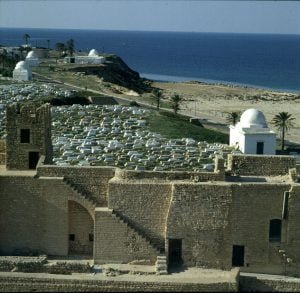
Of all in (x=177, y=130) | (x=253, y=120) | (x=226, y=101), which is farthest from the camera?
(x=226, y=101)

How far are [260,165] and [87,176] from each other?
20.2 feet

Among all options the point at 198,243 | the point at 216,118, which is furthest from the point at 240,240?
the point at 216,118

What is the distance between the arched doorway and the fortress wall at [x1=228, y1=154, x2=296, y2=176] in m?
5.43

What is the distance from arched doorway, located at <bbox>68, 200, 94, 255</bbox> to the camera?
74.4ft

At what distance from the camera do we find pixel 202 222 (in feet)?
69.9

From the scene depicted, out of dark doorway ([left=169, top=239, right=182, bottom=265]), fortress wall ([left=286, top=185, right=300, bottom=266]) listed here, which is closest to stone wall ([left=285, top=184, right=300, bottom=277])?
fortress wall ([left=286, top=185, right=300, bottom=266])

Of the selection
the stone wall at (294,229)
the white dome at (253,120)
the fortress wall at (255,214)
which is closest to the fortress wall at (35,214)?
the fortress wall at (255,214)

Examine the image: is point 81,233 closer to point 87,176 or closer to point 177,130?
point 87,176

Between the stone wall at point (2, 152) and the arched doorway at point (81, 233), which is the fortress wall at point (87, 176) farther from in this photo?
the stone wall at point (2, 152)

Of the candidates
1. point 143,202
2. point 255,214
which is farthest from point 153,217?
point 255,214

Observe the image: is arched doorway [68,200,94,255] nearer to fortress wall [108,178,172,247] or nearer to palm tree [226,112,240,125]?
fortress wall [108,178,172,247]

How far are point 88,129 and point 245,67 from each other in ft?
441

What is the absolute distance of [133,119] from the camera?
49.8 metres

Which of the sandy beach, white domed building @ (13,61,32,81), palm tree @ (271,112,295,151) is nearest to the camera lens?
palm tree @ (271,112,295,151)
